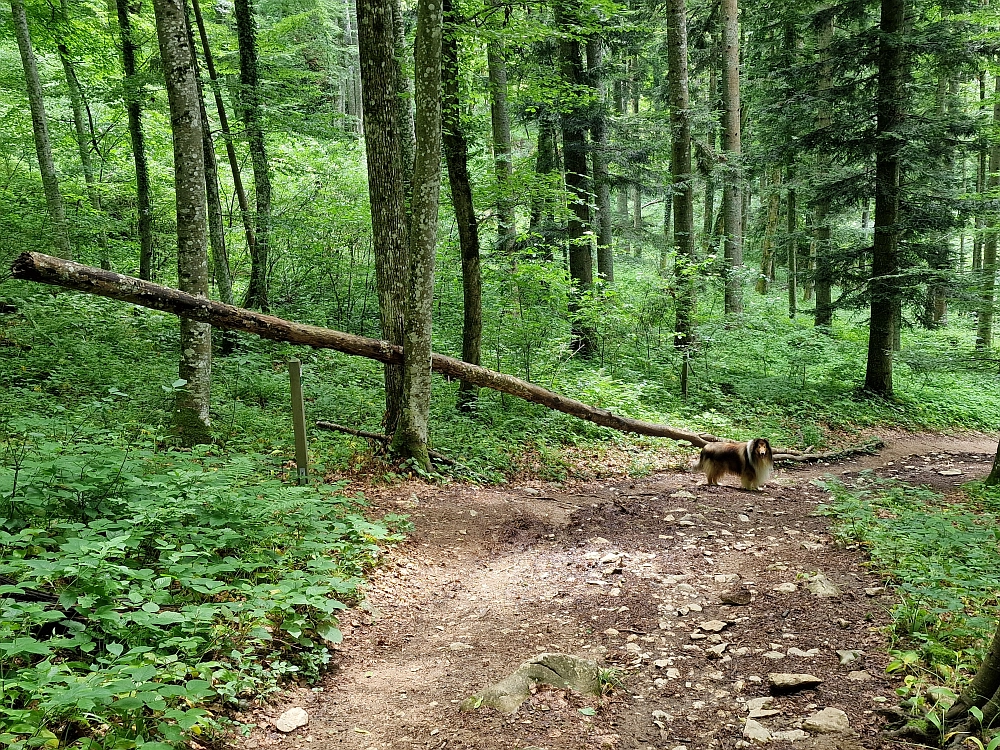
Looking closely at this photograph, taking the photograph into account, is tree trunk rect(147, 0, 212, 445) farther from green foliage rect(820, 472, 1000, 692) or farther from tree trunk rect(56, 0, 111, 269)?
tree trunk rect(56, 0, 111, 269)

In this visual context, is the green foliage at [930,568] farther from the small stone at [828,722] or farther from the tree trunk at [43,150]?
the tree trunk at [43,150]

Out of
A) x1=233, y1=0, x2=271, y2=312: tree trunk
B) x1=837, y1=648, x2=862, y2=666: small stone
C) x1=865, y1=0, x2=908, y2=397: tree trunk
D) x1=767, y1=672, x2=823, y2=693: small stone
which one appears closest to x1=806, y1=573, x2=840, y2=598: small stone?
x1=837, y1=648, x2=862, y2=666: small stone

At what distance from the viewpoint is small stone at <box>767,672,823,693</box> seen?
3.12 meters

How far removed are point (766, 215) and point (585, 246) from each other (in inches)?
583

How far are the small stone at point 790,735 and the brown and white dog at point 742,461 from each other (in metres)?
5.59

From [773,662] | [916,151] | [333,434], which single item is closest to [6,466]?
[333,434]

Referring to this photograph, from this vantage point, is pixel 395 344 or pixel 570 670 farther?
pixel 395 344

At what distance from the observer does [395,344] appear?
25.5 ft

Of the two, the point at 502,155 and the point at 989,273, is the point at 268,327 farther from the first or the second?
the point at 989,273

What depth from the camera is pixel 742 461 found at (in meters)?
8.28

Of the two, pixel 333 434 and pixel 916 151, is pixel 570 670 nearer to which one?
pixel 333 434

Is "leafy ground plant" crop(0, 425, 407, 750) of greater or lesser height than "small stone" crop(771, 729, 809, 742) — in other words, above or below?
above

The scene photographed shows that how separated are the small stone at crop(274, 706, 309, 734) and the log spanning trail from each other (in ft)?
14.5

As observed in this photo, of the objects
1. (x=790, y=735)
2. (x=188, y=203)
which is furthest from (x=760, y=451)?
(x=188, y=203)
